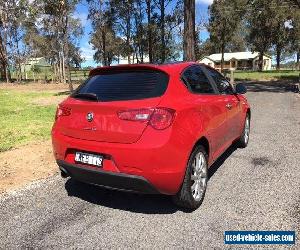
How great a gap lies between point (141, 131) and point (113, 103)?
0.51 metres

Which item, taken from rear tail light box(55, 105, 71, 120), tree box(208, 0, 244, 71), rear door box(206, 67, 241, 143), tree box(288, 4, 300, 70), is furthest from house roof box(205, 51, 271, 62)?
rear tail light box(55, 105, 71, 120)

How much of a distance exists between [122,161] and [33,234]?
1284 millimetres

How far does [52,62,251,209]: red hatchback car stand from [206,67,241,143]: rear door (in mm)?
847

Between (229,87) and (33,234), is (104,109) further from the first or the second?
(229,87)

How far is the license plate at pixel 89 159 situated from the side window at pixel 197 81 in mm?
1505

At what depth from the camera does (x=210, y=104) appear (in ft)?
17.4

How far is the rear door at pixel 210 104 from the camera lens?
5039 millimetres

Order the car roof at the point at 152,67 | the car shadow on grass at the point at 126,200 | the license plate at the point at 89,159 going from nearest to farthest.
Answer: the license plate at the point at 89,159 → the car roof at the point at 152,67 → the car shadow on grass at the point at 126,200

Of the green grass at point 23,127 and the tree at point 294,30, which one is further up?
the tree at point 294,30

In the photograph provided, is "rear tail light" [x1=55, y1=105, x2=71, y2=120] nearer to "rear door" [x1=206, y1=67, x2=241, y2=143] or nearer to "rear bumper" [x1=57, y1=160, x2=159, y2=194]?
"rear bumper" [x1=57, y1=160, x2=159, y2=194]

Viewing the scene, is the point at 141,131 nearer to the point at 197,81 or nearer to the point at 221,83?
the point at 197,81

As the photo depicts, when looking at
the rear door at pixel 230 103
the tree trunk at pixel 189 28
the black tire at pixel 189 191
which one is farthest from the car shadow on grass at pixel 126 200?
the tree trunk at pixel 189 28

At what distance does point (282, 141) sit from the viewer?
8391 millimetres

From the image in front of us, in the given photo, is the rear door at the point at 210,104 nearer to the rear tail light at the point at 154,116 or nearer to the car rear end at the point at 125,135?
the car rear end at the point at 125,135
